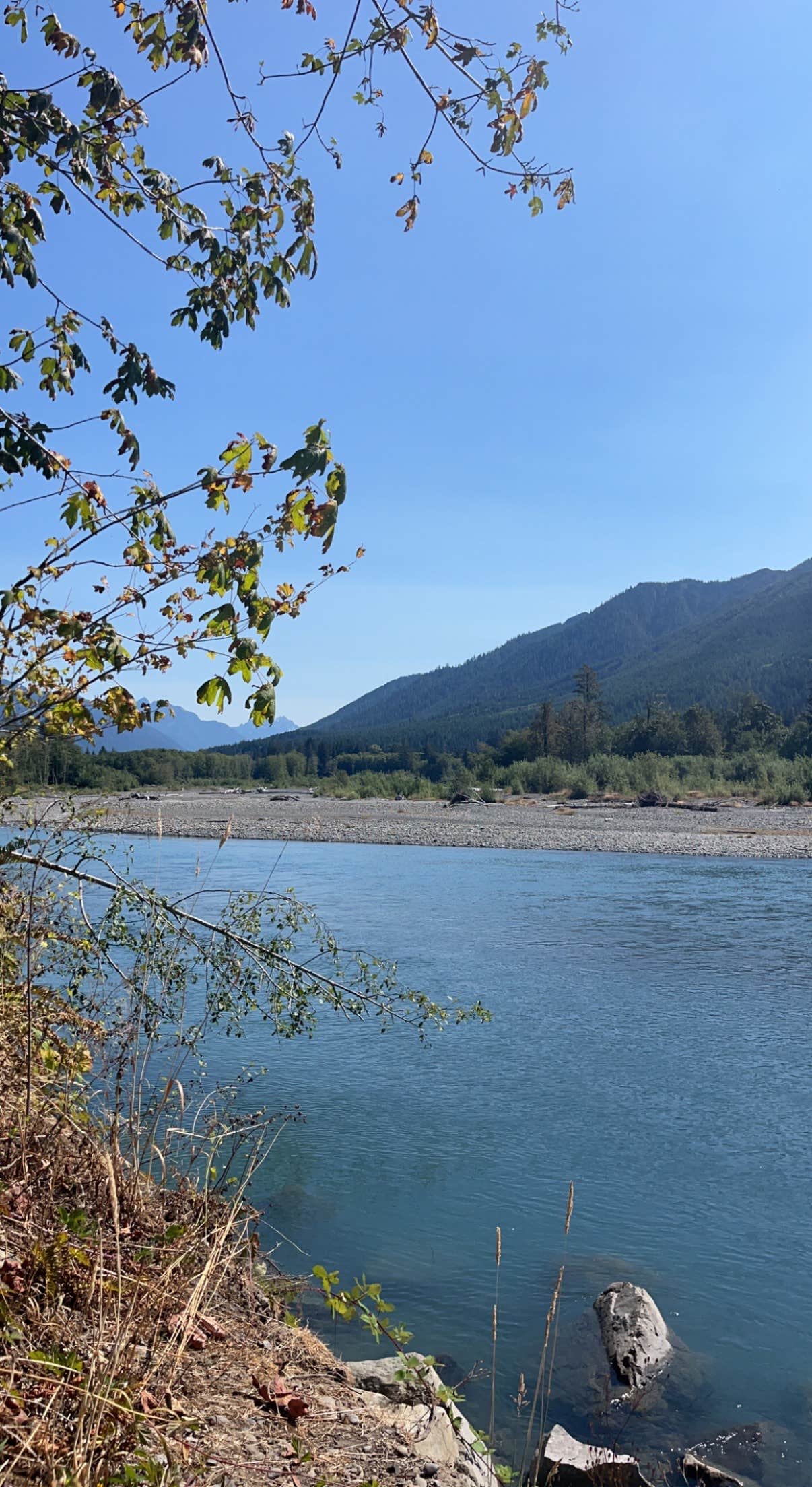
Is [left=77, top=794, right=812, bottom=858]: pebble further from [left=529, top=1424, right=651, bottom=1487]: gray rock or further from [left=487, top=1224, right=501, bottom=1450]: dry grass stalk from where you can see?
[left=529, top=1424, right=651, bottom=1487]: gray rock

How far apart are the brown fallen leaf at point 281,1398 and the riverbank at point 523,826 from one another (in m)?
27.0

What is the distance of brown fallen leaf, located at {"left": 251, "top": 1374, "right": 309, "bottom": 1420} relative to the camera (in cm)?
322

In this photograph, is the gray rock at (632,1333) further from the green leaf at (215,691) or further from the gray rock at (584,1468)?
the green leaf at (215,691)

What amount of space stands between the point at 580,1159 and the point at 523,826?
33217 millimetres

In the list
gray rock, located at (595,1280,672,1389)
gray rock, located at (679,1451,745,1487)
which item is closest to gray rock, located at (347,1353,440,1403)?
gray rock, located at (679,1451,745,1487)

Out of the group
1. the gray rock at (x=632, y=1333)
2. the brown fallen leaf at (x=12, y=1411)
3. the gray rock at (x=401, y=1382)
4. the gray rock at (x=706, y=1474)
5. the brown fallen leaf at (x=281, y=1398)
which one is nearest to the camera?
the brown fallen leaf at (x=12, y=1411)

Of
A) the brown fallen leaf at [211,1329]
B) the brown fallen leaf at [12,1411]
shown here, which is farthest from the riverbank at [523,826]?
the brown fallen leaf at [12,1411]

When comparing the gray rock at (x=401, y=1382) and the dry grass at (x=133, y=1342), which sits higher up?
the dry grass at (x=133, y=1342)

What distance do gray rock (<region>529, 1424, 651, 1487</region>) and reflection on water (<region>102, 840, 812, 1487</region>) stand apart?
0.69 meters

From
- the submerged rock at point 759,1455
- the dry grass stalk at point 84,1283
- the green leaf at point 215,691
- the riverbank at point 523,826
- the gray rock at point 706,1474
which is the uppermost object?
the green leaf at point 215,691

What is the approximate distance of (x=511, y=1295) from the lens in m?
6.28

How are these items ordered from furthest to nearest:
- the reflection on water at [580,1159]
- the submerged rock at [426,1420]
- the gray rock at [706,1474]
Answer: the reflection on water at [580,1159]
the gray rock at [706,1474]
the submerged rock at [426,1420]

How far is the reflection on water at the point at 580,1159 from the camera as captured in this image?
5.80 m

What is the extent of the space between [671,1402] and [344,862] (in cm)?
2450
